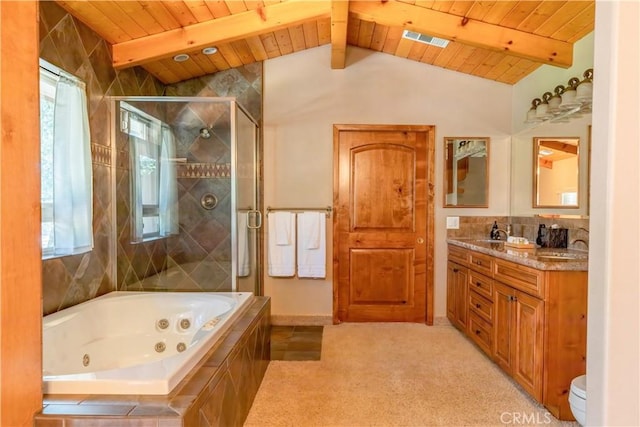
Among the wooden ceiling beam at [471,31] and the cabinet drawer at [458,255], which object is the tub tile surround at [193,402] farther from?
the wooden ceiling beam at [471,31]

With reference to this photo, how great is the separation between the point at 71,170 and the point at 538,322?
2756 mm

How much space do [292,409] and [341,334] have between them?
1.20 meters

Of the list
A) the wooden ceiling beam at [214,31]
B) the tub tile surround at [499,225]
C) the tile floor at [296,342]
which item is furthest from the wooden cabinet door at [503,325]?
the wooden ceiling beam at [214,31]

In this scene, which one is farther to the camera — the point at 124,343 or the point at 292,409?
the point at 124,343

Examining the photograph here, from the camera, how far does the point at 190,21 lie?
2.44 m

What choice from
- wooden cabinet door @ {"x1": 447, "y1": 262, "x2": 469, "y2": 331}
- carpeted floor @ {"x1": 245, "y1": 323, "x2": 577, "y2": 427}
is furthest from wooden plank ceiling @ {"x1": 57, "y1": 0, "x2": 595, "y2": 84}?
→ carpeted floor @ {"x1": 245, "y1": 323, "x2": 577, "y2": 427}

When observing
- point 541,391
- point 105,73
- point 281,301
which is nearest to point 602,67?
point 541,391

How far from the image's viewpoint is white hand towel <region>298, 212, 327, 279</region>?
3.25 m

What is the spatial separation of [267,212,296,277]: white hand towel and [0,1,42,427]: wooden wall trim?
7.48 feet

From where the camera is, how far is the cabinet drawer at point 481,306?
2473mm

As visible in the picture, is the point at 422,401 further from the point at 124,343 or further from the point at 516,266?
the point at 124,343

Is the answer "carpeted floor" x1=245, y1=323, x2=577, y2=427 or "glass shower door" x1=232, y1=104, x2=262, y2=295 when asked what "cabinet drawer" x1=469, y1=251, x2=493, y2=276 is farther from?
"glass shower door" x1=232, y1=104, x2=262, y2=295

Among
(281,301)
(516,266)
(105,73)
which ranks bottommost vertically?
(281,301)

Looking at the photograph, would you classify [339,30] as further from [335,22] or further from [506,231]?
[506,231]
